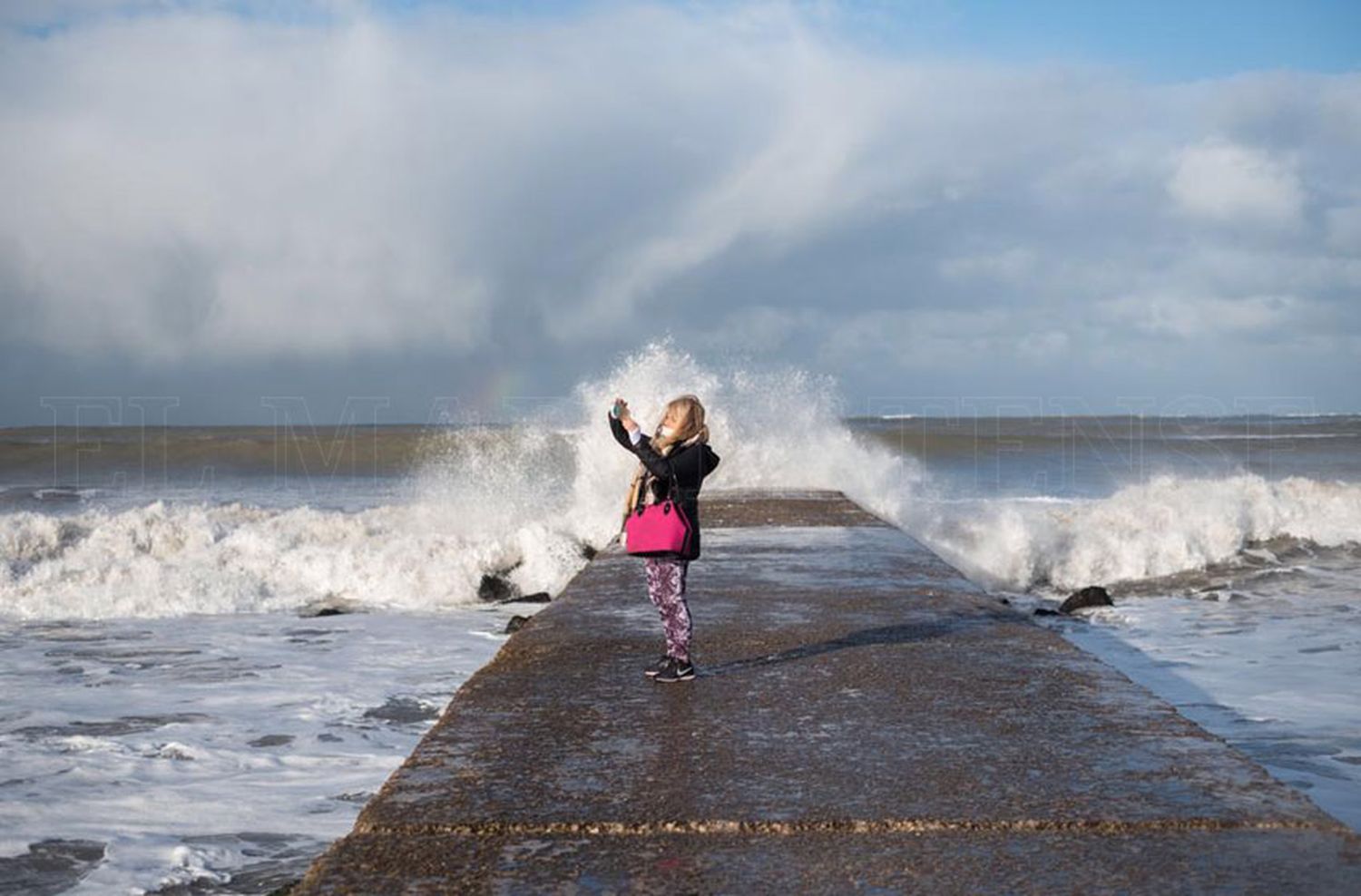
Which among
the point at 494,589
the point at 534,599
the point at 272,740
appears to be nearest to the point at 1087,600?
the point at 534,599

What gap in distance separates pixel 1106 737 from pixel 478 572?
29.2 ft

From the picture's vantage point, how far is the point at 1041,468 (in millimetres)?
30656

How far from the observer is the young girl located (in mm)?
4605

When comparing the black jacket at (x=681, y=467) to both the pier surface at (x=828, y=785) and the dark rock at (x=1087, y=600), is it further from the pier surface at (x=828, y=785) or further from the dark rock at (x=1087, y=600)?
the dark rock at (x=1087, y=600)

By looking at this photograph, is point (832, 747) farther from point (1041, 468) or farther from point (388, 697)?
point (1041, 468)

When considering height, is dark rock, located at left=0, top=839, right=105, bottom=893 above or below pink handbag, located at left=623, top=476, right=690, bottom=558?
below

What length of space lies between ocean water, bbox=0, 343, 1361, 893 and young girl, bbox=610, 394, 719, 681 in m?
1.42

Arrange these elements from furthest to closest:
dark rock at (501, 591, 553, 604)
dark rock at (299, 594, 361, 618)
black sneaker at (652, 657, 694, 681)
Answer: dark rock at (501, 591, 553, 604), dark rock at (299, 594, 361, 618), black sneaker at (652, 657, 694, 681)

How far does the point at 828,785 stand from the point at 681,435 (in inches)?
69.6

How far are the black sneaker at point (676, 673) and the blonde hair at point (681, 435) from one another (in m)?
0.57

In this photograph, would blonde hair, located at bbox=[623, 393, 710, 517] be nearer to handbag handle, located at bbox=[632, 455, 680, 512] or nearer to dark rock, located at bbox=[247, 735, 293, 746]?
handbag handle, located at bbox=[632, 455, 680, 512]

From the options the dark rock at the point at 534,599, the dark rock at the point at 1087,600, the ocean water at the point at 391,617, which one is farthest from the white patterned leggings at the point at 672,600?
the dark rock at the point at 534,599

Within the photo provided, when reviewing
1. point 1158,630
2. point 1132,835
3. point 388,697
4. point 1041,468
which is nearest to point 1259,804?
point 1132,835

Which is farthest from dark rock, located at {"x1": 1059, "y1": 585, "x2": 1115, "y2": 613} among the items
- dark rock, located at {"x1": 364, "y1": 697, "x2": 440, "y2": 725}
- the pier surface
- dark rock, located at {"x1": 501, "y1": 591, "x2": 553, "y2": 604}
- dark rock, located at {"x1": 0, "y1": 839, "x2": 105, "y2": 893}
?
dark rock, located at {"x1": 0, "y1": 839, "x2": 105, "y2": 893}
